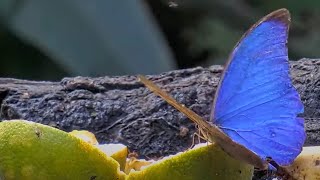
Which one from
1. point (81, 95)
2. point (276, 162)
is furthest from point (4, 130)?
point (81, 95)

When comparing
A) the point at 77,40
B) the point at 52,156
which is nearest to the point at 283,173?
the point at 52,156

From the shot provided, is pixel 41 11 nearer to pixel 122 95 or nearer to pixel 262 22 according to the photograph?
pixel 122 95

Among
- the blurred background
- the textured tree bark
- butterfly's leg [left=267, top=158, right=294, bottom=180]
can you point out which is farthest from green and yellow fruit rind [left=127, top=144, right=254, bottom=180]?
the blurred background

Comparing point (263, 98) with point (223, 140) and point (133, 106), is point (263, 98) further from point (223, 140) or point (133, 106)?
point (133, 106)

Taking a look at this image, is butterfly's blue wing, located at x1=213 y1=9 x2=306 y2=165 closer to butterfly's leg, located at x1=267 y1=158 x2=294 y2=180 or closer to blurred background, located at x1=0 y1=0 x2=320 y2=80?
butterfly's leg, located at x1=267 y1=158 x2=294 y2=180

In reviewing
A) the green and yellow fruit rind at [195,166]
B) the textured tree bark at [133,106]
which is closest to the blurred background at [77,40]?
the textured tree bark at [133,106]

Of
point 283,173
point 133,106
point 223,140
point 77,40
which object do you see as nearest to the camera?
point 223,140

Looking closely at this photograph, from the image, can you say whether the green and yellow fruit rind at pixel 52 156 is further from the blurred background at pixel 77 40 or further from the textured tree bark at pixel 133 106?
the blurred background at pixel 77 40
